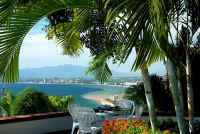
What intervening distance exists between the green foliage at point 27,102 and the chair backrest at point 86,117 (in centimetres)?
205

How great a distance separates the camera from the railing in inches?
194

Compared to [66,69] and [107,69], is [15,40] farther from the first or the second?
[66,69]

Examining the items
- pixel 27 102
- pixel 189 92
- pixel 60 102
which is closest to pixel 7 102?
pixel 27 102

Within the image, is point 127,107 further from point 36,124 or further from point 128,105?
point 36,124

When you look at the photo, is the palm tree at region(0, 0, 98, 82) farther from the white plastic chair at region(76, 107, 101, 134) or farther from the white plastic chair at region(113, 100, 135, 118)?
the white plastic chair at region(113, 100, 135, 118)

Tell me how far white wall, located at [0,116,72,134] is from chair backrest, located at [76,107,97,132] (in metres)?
1.40

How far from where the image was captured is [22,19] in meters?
2.18

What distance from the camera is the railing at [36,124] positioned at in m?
4.92

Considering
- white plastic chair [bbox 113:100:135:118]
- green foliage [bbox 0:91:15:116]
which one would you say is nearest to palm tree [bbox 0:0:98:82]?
white plastic chair [bbox 113:100:135:118]

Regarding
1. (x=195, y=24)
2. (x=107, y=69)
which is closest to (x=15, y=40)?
(x=195, y=24)

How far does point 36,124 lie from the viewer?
17.5 ft

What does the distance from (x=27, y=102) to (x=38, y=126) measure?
84 centimetres

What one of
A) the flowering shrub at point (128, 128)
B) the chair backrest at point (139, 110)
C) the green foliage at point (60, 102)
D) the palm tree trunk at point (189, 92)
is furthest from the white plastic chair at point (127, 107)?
the palm tree trunk at point (189, 92)

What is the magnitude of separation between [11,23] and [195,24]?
1.83 metres
